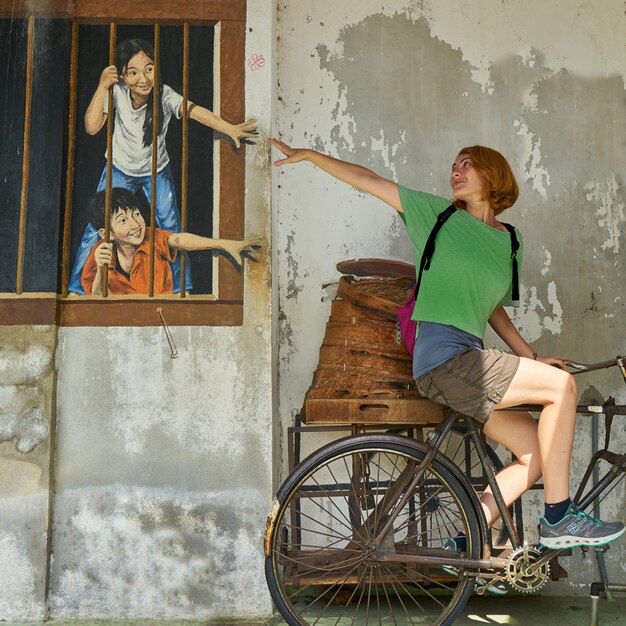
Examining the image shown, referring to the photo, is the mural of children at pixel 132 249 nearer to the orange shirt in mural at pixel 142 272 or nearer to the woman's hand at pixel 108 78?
the orange shirt in mural at pixel 142 272

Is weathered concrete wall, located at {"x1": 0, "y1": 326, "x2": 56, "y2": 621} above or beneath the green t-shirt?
beneath

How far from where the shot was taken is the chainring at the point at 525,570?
3.83 m

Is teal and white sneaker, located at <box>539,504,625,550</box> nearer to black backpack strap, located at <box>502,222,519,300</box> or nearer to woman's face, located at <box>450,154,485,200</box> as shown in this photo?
black backpack strap, located at <box>502,222,519,300</box>

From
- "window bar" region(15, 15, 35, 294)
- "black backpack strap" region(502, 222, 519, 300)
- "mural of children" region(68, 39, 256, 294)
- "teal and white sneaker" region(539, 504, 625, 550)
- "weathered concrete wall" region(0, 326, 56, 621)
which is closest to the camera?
"teal and white sneaker" region(539, 504, 625, 550)

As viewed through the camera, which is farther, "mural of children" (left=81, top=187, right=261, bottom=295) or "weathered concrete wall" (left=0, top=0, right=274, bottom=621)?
"mural of children" (left=81, top=187, right=261, bottom=295)

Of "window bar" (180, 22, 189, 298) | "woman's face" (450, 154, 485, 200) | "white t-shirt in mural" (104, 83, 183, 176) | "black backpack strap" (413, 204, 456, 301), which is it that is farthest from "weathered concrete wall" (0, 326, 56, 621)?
"woman's face" (450, 154, 485, 200)

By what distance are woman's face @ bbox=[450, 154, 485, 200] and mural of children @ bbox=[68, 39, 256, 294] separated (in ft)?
3.94

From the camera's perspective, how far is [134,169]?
4.69 meters

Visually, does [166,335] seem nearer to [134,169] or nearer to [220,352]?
[220,352]

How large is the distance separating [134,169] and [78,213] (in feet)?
1.28

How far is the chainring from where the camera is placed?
12.6 ft

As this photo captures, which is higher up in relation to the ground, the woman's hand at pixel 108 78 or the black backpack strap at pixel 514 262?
the woman's hand at pixel 108 78

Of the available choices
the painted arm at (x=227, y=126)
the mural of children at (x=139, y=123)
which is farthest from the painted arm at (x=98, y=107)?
the painted arm at (x=227, y=126)

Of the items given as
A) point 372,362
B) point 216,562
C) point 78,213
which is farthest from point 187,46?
point 216,562
